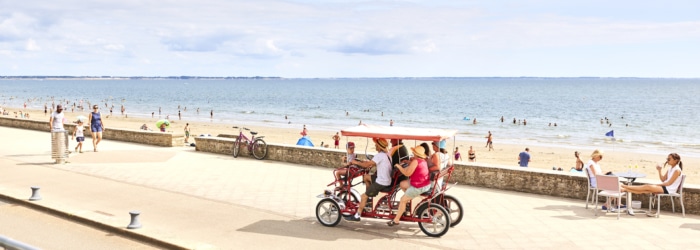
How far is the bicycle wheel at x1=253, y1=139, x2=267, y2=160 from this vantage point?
1664cm

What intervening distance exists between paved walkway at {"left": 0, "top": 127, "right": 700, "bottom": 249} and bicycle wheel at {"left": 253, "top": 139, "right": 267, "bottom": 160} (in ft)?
3.46

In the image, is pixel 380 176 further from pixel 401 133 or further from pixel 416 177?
pixel 401 133

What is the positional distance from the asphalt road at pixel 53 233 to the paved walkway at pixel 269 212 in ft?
0.78

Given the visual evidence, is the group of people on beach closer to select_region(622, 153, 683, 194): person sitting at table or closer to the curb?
the curb

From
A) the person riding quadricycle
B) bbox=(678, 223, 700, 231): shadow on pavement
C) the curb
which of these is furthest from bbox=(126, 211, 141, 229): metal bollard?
bbox=(678, 223, 700, 231): shadow on pavement

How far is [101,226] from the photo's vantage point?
9.02m

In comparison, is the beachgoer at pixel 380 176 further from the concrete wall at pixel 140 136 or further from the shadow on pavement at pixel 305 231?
the concrete wall at pixel 140 136

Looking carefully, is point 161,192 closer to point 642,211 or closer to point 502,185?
point 502,185

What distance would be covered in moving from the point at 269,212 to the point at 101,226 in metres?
2.61

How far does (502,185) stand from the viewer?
12.4 m

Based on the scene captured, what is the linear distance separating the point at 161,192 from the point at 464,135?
41.3m

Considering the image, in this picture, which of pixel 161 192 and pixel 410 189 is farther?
pixel 161 192

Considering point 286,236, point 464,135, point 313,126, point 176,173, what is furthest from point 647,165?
point 313,126

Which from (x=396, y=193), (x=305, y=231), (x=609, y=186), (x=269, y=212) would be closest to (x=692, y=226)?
(x=609, y=186)
